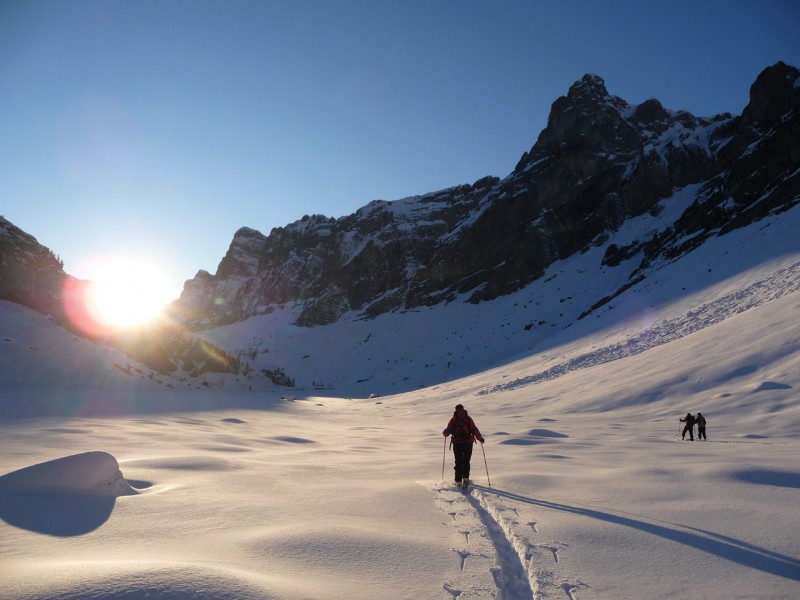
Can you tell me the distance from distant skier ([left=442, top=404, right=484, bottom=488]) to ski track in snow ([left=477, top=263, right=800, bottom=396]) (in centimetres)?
2462

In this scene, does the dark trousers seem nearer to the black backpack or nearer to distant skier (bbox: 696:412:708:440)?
the black backpack

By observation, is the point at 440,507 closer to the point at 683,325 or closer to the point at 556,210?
the point at 683,325

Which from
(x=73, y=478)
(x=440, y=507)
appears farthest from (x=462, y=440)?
(x=73, y=478)

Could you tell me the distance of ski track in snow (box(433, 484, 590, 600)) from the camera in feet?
11.3

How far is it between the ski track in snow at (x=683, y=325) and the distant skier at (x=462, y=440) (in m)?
24.6

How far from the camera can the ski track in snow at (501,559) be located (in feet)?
11.3

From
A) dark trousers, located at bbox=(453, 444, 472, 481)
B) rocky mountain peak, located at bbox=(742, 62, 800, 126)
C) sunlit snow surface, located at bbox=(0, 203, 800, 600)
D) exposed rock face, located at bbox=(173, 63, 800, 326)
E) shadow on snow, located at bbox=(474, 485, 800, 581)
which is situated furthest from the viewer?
rocky mountain peak, located at bbox=(742, 62, 800, 126)

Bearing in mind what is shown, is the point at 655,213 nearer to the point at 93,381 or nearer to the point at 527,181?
the point at 527,181

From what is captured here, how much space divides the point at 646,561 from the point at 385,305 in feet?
316

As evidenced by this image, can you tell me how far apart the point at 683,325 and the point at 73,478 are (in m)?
31.8

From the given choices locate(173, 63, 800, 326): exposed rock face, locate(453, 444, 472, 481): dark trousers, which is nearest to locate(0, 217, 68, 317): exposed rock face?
locate(453, 444, 472, 481): dark trousers

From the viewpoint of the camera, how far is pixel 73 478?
536 cm

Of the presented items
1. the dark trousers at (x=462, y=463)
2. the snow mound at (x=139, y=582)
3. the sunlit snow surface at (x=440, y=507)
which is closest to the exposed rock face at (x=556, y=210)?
the sunlit snow surface at (x=440, y=507)

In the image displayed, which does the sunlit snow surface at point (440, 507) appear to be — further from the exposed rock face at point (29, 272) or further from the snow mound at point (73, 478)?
the exposed rock face at point (29, 272)
